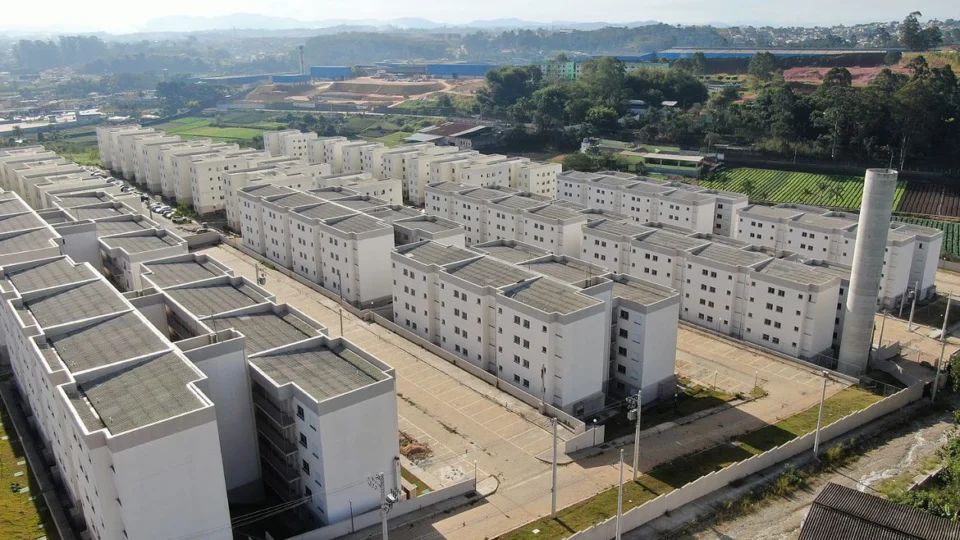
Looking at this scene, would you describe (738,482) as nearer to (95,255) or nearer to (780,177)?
(95,255)

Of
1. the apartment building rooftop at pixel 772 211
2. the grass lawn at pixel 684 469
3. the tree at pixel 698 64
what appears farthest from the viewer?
the tree at pixel 698 64

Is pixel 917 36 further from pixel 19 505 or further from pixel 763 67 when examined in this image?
pixel 19 505

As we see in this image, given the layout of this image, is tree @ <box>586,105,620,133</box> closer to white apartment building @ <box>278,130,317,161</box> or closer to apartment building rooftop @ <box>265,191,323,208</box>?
white apartment building @ <box>278,130,317,161</box>

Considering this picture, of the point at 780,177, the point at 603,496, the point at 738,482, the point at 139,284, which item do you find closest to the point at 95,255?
the point at 139,284

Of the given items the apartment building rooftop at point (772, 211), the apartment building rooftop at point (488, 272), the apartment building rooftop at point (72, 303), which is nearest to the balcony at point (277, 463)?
the apartment building rooftop at point (72, 303)

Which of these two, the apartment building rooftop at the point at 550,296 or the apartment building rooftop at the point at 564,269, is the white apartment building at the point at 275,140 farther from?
the apartment building rooftop at the point at 550,296

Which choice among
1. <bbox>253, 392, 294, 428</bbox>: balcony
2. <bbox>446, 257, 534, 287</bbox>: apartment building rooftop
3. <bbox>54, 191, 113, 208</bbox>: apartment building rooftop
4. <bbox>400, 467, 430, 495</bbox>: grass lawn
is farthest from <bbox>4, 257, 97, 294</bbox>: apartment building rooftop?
<bbox>446, 257, 534, 287</bbox>: apartment building rooftop
